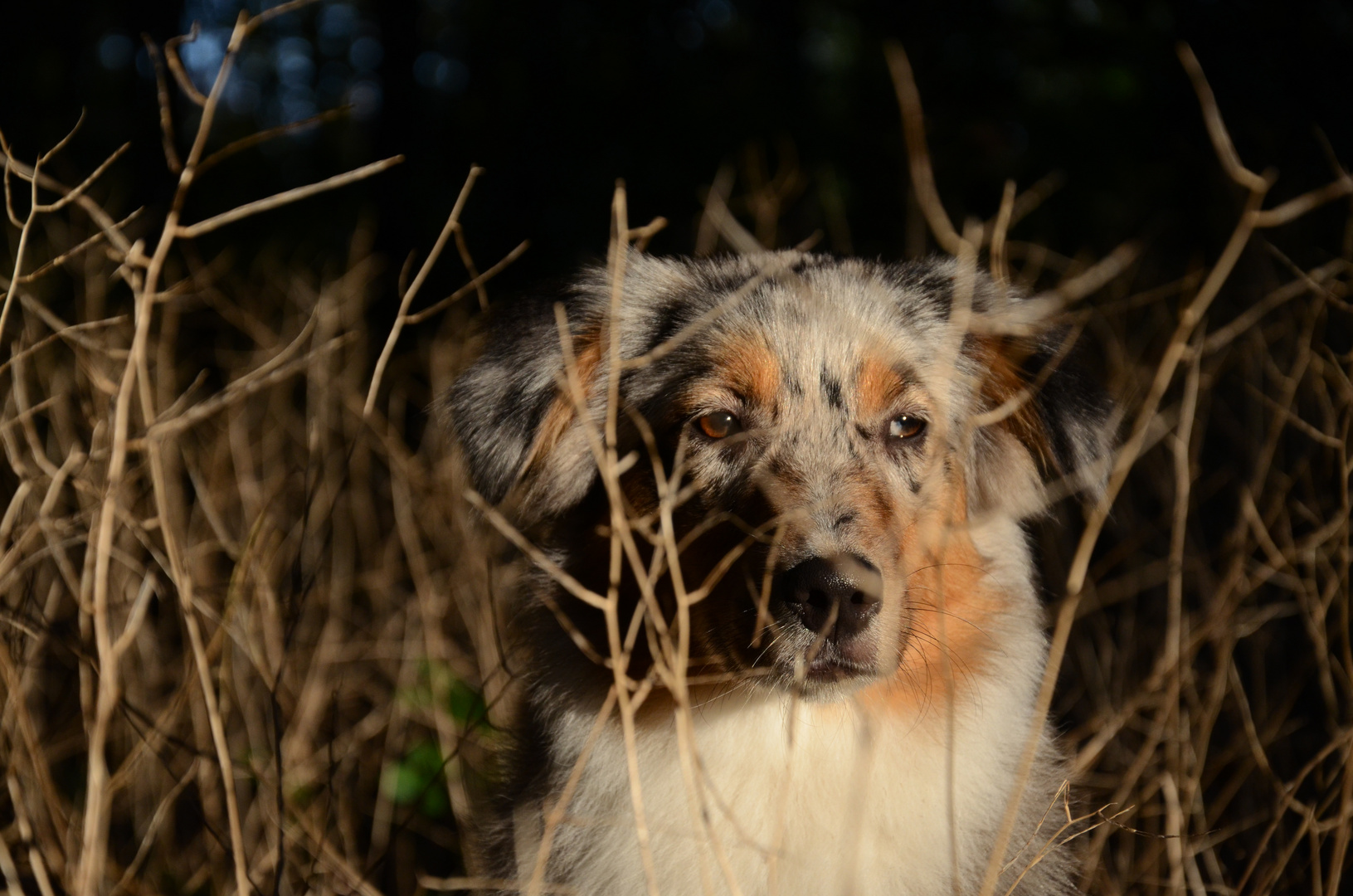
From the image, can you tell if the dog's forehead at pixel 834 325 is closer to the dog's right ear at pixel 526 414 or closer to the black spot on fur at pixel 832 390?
the black spot on fur at pixel 832 390

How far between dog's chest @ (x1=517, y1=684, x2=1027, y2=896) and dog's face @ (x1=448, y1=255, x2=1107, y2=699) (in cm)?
20

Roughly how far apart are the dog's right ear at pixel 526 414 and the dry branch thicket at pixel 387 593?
0.26 metres

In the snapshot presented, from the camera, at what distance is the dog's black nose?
78.6 inches

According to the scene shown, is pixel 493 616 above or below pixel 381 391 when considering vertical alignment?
below

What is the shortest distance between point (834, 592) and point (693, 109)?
537 centimetres

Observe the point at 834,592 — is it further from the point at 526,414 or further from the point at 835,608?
the point at 526,414

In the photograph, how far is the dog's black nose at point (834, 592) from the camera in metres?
2.00

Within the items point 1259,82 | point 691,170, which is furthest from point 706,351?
point 691,170

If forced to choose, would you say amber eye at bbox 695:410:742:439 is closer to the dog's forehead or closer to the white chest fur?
the dog's forehead

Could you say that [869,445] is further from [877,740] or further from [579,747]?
[579,747]

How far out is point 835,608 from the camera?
1924 millimetres

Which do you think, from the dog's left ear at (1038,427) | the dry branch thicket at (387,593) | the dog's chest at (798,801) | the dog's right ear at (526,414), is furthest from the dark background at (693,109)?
the dog's chest at (798,801)

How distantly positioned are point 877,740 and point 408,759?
2.05 meters

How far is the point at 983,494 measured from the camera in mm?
2777
